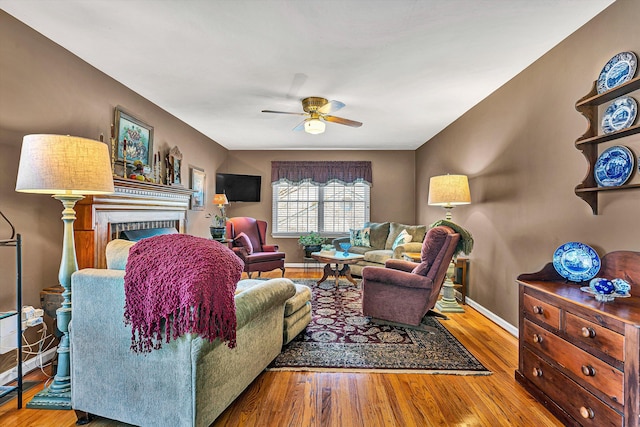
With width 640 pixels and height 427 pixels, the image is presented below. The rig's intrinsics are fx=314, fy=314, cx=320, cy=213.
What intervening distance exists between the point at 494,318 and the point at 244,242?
3.59 meters

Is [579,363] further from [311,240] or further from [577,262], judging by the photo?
[311,240]

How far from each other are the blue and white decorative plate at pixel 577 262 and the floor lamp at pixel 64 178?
9.56 feet

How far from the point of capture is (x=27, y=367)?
7.42 ft

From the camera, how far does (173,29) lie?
88.7 inches

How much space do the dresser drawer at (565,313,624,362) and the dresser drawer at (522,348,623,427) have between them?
0.25 meters

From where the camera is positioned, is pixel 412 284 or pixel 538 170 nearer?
pixel 538 170

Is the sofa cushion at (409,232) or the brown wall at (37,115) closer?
the brown wall at (37,115)

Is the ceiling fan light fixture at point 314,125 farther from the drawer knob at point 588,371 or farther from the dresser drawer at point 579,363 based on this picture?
the drawer knob at point 588,371

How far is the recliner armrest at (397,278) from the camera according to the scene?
2.93 meters

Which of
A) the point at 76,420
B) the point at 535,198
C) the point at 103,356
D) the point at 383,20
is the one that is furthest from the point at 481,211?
the point at 76,420

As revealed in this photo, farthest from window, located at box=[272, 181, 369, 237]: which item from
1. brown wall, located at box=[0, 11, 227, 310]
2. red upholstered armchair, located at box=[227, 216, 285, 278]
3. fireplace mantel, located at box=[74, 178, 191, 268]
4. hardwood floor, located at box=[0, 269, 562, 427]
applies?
hardwood floor, located at box=[0, 269, 562, 427]

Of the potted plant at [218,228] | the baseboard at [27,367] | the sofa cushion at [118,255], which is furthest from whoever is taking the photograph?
the potted plant at [218,228]

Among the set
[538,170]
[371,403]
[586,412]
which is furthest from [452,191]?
[371,403]

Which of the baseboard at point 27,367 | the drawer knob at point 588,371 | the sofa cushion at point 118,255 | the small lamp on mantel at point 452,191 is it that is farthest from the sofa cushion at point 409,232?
the baseboard at point 27,367
